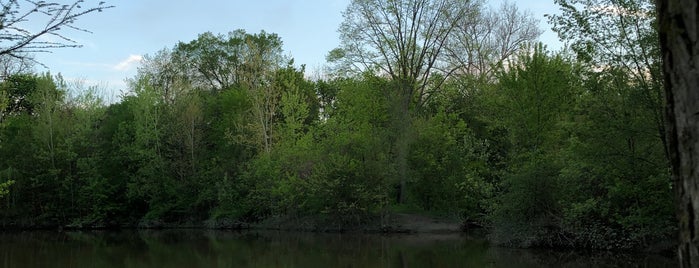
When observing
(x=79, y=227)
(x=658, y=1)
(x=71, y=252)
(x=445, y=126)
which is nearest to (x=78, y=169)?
(x=79, y=227)

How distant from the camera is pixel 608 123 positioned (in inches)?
660

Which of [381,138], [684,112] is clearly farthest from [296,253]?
[684,112]

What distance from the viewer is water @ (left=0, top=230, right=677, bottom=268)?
16.9 m

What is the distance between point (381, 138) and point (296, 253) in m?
11.0

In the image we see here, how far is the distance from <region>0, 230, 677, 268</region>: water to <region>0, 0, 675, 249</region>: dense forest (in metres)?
1.73

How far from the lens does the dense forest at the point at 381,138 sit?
55.1 ft

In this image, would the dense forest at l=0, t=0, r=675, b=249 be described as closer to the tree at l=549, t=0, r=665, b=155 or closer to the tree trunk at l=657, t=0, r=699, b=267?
the tree at l=549, t=0, r=665, b=155

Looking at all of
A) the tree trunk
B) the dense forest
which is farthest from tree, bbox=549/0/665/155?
the tree trunk

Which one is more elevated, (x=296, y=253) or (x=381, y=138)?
(x=381, y=138)

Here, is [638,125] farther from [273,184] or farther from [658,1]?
[273,184]

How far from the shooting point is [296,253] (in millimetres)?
20344

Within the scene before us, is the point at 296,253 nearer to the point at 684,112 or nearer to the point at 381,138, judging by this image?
the point at 381,138

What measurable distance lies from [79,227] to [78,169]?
3639 mm

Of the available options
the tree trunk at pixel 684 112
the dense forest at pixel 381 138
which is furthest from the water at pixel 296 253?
the tree trunk at pixel 684 112
